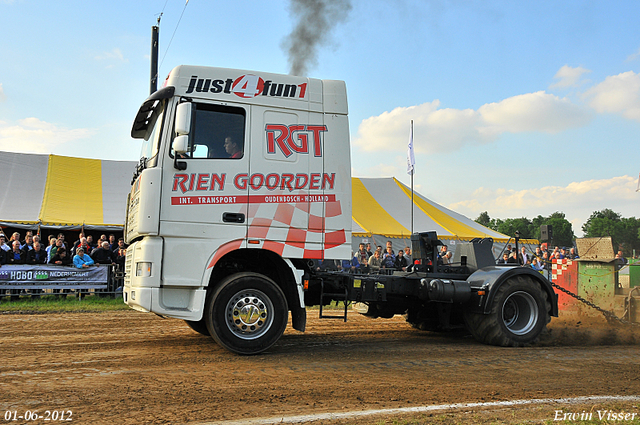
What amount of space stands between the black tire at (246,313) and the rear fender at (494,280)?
293 centimetres

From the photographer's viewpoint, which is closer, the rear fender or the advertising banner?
the rear fender

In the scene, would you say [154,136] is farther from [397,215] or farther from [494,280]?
[397,215]

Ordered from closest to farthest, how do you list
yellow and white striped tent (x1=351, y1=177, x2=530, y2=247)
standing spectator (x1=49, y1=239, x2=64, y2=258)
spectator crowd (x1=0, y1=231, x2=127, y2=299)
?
spectator crowd (x1=0, y1=231, x2=127, y2=299) → standing spectator (x1=49, y1=239, x2=64, y2=258) → yellow and white striped tent (x1=351, y1=177, x2=530, y2=247)

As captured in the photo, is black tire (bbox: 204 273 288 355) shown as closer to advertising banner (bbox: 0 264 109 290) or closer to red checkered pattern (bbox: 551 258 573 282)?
red checkered pattern (bbox: 551 258 573 282)

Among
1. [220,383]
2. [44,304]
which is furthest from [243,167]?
[44,304]

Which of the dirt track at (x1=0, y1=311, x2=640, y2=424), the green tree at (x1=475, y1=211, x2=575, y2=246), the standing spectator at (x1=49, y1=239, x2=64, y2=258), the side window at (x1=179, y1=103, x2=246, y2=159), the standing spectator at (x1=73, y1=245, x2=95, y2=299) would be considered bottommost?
the dirt track at (x1=0, y1=311, x2=640, y2=424)

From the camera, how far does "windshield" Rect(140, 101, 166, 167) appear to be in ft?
21.2

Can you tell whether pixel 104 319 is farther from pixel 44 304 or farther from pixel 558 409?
pixel 558 409

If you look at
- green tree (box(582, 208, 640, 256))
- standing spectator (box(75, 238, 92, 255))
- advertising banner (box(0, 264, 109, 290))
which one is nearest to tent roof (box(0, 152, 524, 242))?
standing spectator (box(75, 238, 92, 255))

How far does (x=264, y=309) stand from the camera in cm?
661

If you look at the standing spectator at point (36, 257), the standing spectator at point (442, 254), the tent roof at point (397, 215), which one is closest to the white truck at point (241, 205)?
the standing spectator at point (442, 254)

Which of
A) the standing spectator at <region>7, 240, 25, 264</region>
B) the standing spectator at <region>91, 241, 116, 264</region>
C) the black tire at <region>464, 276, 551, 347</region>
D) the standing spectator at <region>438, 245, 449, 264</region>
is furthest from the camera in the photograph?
the standing spectator at <region>91, 241, 116, 264</region>

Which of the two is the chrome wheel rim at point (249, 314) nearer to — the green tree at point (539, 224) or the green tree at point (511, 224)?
the green tree at point (539, 224)

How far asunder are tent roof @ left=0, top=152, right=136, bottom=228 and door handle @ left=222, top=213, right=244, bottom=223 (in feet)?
43.5
